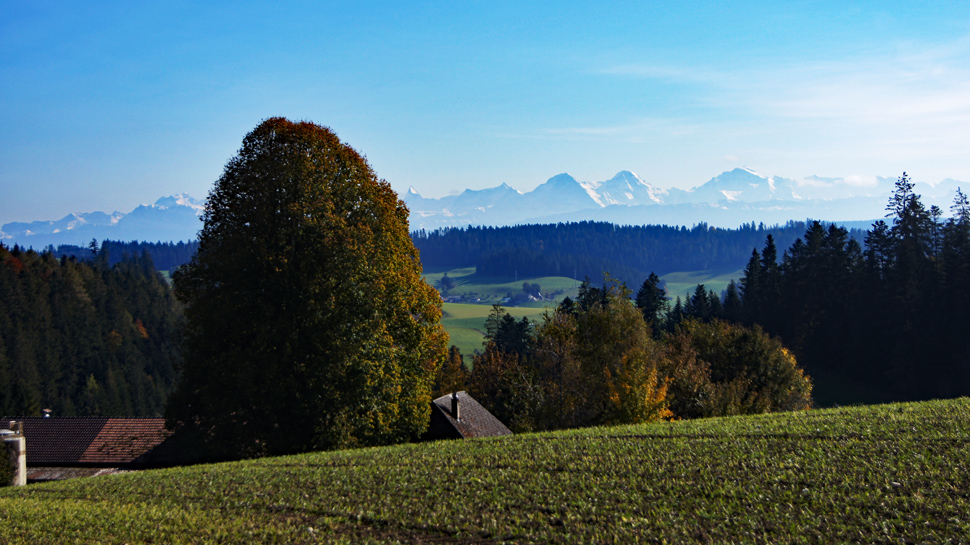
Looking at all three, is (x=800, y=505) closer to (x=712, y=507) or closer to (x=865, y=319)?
(x=712, y=507)

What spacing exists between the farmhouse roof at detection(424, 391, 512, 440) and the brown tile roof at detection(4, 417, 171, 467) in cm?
1390

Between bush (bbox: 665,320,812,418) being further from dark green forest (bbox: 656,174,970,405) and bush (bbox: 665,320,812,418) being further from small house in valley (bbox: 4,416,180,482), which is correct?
small house in valley (bbox: 4,416,180,482)

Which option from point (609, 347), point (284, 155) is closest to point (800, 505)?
point (284, 155)

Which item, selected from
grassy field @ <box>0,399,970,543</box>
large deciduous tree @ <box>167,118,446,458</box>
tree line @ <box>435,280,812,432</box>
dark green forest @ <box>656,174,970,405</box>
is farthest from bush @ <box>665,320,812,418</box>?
dark green forest @ <box>656,174,970,405</box>

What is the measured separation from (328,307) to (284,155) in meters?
6.20

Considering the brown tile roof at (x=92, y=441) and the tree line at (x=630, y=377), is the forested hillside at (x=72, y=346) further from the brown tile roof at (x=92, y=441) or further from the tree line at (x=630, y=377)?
the tree line at (x=630, y=377)

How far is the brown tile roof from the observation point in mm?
33125

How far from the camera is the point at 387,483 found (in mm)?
15406

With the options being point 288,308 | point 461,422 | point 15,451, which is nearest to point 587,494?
point 288,308

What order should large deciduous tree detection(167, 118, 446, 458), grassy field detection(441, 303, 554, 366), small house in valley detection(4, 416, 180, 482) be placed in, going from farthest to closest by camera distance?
grassy field detection(441, 303, 554, 366)
small house in valley detection(4, 416, 180, 482)
large deciduous tree detection(167, 118, 446, 458)

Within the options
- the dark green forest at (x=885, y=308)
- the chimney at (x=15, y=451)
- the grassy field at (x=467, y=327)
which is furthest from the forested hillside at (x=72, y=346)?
the dark green forest at (x=885, y=308)

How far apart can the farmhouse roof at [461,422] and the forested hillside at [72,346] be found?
217 ft

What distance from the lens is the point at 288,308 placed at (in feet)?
78.6

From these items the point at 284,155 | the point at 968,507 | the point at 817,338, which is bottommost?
the point at 817,338
